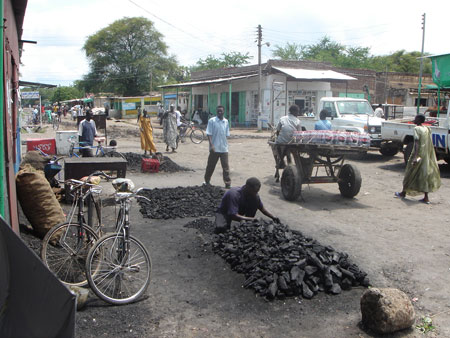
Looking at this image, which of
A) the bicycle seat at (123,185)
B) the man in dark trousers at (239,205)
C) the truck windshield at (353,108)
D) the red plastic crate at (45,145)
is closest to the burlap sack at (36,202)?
the bicycle seat at (123,185)

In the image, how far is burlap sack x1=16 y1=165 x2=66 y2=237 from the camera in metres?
5.84

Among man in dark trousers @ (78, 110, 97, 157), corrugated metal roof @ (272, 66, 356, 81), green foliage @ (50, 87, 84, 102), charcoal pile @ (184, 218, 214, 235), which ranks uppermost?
green foliage @ (50, 87, 84, 102)

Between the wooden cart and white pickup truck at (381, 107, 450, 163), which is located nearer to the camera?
the wooden cart

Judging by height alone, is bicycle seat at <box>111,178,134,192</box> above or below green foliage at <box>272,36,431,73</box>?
below

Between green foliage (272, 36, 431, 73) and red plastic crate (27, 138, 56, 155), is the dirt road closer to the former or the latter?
red plastic crate (27, 138, 56, 155)

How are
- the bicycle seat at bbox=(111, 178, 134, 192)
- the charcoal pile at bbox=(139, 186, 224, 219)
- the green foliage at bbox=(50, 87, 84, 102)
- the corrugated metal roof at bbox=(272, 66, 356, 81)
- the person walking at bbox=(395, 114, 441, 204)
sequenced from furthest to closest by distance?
the green foliage at bbox=(50, 87, 84, 102) < the corrugated metal roof at bbox=(272, 66, 356, 81) < the person walking at bbox=(395, 114, 441, 204) < the charcoal pile at bbox=(139, 186, 224, 219) < the bicycle seat at bbox=(111, 178, 134, 192)

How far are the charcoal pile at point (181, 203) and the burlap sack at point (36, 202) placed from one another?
1.97 m

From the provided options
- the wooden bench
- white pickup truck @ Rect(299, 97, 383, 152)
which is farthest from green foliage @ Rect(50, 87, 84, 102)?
the wooden bench

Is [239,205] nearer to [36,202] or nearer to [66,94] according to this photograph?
[36,202]

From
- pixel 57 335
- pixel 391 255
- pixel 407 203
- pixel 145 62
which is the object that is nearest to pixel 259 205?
pixel 391 255

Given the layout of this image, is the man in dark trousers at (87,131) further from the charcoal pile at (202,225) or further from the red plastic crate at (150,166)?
the charcoal pile at (202,225)

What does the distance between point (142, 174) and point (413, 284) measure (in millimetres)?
8509

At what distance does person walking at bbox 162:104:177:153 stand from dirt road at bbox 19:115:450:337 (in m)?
7.79

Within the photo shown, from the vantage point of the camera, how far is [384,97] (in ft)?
127
